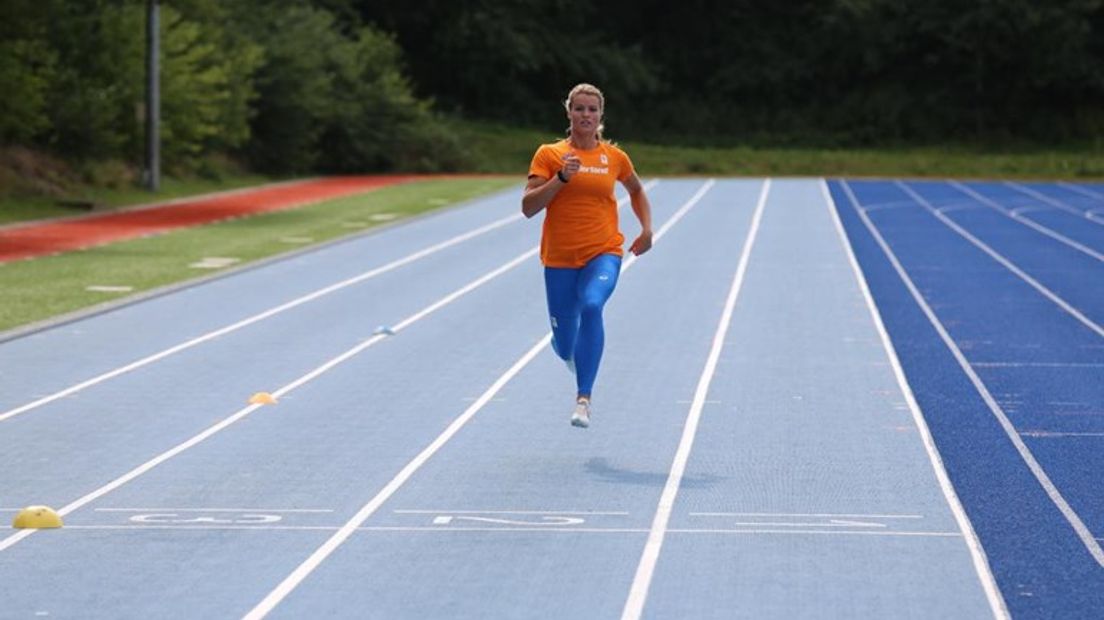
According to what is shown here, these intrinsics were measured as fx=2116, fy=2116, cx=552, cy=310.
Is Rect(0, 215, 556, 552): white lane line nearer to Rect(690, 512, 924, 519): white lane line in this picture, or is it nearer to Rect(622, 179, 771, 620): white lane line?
Rect(622, 179, 771, 620): white lane line

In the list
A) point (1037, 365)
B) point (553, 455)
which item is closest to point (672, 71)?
point (1037, 365)

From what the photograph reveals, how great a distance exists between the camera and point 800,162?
64.1 metres

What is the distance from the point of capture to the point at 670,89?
8669 cm

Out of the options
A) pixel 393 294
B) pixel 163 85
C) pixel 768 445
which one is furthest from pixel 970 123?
pixel 768 445

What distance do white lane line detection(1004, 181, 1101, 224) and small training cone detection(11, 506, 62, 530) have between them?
31.0 m

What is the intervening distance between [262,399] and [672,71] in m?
75.3

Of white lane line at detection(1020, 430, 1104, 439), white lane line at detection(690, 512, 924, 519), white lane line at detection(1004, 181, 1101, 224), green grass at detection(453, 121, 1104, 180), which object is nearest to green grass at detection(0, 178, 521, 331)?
white lane line at detection(1020, 430, 1104, 439)

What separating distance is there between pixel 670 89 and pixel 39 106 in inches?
1923

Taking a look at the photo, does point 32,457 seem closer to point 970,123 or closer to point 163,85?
point 163,85

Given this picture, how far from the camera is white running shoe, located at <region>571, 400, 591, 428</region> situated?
488 inches

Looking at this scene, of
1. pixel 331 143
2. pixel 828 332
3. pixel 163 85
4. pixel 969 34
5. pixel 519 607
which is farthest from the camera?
pixel 969 34

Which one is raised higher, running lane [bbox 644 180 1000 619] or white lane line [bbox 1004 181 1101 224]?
running lane [bbox 644 180 1000 619]

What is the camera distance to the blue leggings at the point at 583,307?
1243 cm

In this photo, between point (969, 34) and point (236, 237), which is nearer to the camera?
point (236, 237)
